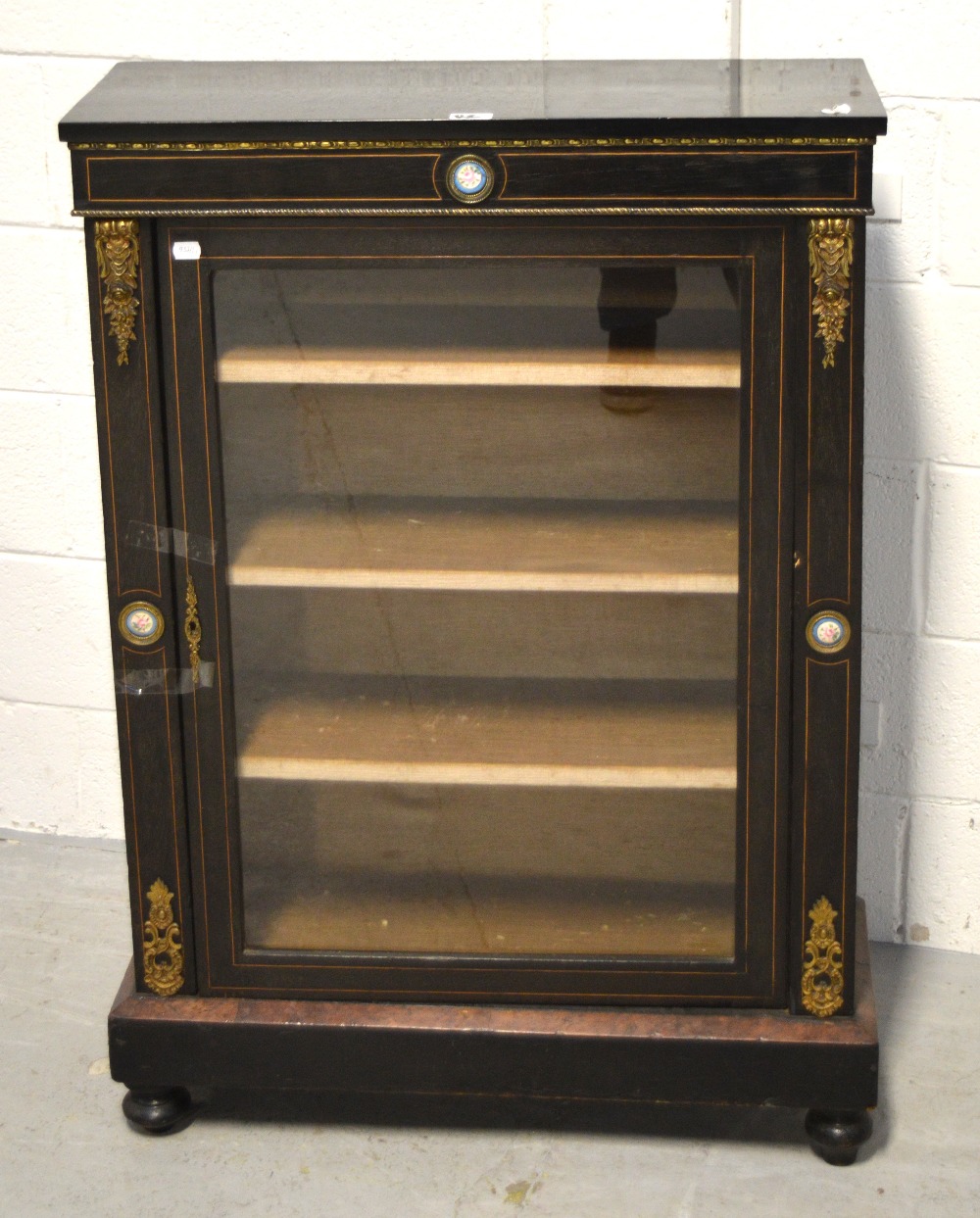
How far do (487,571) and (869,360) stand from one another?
82 centimetres

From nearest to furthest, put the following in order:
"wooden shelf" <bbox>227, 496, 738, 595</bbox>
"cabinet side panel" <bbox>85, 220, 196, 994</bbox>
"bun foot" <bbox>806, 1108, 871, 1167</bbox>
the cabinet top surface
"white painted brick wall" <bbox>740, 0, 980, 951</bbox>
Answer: the cabinet top surface → "cabinet side panel" <bbox>85, 220, 196, 994</bbox> → "wooden shelf" <bbox>227, 496, 738, 595</bbox> → "bun foot" <bbox>806, 1108, 871, 1167</bbox> → "white painted brick wall" <bbox>740, 0, 980, 951</bbox>

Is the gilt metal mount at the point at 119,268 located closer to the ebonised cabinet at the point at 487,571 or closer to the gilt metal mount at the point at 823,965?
the ebonised cabinet at the point at 487,571

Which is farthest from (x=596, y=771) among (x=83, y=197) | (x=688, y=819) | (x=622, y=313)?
(x=83, y=197)

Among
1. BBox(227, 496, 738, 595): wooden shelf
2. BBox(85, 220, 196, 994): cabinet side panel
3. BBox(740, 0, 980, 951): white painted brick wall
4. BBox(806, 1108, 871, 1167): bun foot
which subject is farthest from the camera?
BBox(740, 0, 980, 951): white painted brick wall

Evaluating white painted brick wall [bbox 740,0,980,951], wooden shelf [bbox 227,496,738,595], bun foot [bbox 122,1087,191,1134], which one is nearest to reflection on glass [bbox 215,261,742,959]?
wooden shelf [bbox 227,496,738,595]

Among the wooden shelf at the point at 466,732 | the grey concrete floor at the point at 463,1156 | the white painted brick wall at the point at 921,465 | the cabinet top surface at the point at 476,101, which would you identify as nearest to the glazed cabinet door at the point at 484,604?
the wooden shelf at the point at 466,732

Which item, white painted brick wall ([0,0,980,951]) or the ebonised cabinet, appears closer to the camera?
the ebonised cabinet

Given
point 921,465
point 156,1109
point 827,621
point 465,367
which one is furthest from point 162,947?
point 921,465

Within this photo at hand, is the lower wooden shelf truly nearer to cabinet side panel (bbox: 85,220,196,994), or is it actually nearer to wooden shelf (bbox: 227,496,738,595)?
cabinet side panel (bbox: 85,220,196,994)

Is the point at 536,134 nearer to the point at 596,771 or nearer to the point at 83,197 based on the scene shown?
the point at 83,197

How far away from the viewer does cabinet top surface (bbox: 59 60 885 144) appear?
80.4 inches

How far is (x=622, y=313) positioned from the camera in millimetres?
2186

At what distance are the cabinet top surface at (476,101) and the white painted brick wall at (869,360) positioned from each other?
20 centimetres

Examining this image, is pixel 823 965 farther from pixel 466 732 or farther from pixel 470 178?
pixel 470 178
